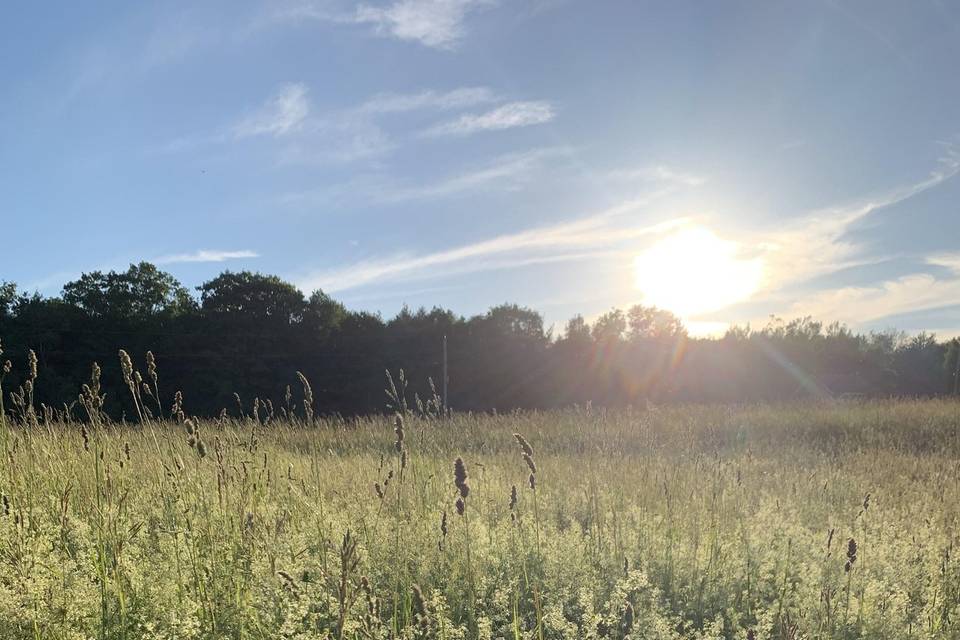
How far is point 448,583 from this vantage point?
3182mm

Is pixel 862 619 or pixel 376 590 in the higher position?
pixel 376 590

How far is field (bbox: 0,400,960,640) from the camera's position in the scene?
7.96 feet

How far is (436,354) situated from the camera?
27.5 metres

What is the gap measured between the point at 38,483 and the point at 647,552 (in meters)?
4.13

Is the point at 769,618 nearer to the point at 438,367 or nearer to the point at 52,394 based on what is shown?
the point at 438,367

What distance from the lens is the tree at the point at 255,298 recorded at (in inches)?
1110

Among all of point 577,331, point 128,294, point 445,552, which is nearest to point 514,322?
point 577,331

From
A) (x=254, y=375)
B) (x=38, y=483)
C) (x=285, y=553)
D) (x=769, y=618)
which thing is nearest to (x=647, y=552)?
(x=769, y=618)

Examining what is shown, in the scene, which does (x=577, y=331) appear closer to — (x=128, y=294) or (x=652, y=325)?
(x=652, y=325)

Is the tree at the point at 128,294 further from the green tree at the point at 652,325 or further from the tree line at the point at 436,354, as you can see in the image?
the green tree at the point at 652,325

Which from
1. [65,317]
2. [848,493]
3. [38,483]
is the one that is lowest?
[848,493]

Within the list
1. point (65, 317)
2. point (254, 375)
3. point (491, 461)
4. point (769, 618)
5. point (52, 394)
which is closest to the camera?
point (769, 618)

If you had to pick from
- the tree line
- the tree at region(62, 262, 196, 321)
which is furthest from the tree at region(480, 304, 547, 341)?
the tree at region(62, 262, 196, 321)

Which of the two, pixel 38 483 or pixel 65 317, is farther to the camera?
pixel 65 317
